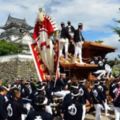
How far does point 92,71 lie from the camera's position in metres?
25.4

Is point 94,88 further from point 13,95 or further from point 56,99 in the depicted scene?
point 13,95

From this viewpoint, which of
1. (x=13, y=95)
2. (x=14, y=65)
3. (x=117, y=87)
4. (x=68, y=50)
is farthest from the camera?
(x=14, y=65)

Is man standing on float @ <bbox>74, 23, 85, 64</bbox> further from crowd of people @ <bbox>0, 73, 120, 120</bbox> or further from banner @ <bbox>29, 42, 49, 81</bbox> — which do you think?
banner @ <bbox>29, 42, 49, 81</bbox>

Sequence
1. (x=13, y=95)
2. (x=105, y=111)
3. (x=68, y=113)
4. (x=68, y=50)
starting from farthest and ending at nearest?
(x=68, y=50) < (x=105, y=111) < (x=68, y=113) < (x=13, y=95)

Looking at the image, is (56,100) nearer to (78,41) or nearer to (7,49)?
(78,41)

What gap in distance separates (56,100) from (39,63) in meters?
4.28

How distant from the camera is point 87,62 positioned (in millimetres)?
26031

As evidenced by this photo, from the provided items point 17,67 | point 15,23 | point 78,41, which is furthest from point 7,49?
point 78,41

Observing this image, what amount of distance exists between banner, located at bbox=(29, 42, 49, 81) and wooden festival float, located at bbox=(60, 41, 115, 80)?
3.09 feet

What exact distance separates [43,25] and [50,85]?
15.3ft

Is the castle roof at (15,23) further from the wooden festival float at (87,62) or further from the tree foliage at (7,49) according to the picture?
the wooden festival float at (87,62)

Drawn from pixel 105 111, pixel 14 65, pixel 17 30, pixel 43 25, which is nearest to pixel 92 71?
pixel 43 25

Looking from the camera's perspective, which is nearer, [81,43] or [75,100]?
[75,100]

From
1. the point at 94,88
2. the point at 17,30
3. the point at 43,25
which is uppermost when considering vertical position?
the point at 43,25
